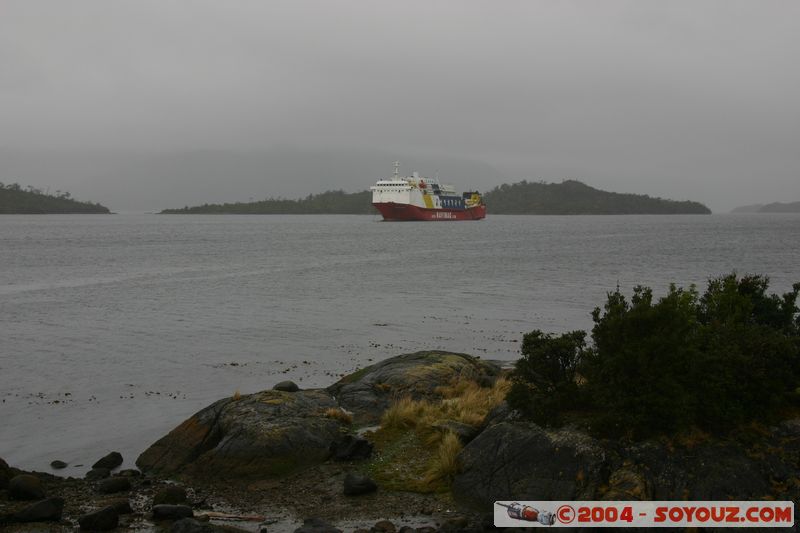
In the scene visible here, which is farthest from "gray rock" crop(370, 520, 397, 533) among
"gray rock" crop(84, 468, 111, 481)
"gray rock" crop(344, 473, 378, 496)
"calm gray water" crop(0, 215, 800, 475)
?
"calm gray water" crop(0, 215, 800, 475)

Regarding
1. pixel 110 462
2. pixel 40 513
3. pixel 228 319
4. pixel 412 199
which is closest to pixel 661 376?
pixel 40 513

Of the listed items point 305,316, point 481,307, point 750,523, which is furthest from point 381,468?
point 481,307

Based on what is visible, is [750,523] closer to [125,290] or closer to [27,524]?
[27,524]

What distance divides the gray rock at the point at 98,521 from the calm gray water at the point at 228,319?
3.66m

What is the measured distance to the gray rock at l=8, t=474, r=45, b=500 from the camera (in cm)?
998

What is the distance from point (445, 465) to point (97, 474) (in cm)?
582

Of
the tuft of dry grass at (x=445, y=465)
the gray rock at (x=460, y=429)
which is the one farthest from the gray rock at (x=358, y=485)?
the gray rock at (x=460, y=429)

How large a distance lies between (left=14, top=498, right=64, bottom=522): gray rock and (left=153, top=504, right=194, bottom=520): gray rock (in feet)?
4.11

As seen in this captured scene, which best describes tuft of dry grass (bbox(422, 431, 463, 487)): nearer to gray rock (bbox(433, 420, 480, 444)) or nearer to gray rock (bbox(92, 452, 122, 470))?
gray rock (bbox(433, 420, 480, 444))

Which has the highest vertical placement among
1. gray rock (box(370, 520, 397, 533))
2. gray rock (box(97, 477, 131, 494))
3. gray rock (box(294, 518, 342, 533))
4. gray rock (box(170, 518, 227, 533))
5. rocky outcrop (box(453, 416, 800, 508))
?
rocky outcrop (box(453, 416, 800, 508))

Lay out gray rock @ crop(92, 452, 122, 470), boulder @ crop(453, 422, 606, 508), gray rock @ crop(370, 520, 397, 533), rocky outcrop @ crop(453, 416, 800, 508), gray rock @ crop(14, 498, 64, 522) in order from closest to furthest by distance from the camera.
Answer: rocky outcrop @ crop(453, 416, 800, 508)
gray rock @ crop(370, 520, 397, 533)
boulder @ crop(453, 422, 606, 508)
gray rock @ crop(14, 498, 64, 522)
gray rock @ crop(92, 452, 122, 470)

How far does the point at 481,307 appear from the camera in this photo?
105ft

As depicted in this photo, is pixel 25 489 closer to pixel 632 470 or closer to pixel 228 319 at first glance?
pixel 632 470

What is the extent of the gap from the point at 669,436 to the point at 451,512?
2901 mm
